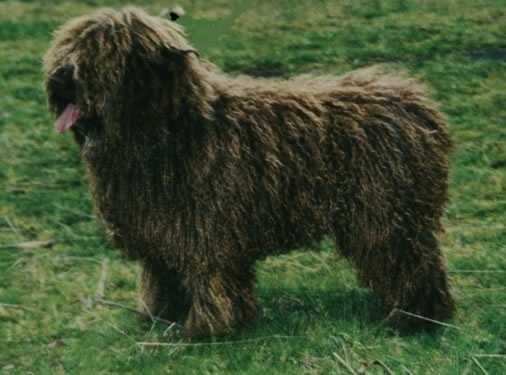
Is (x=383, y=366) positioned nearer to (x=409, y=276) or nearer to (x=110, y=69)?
(x=409, y=276)

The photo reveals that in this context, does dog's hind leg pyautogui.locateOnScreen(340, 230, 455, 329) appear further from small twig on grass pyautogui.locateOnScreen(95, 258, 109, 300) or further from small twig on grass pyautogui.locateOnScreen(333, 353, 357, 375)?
small twig on grass pyautogui.locateOnScreen(95, 258, 109, 300)

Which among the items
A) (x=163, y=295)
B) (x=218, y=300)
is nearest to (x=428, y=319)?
(x=218, y=300)

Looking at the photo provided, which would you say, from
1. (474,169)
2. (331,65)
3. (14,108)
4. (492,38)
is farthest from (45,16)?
(474,169)

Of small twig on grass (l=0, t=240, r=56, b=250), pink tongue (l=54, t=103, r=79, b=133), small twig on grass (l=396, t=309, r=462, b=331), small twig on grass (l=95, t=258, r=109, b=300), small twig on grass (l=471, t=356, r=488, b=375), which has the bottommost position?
small twig on grass (l=0, t=240, r=56, b=250)

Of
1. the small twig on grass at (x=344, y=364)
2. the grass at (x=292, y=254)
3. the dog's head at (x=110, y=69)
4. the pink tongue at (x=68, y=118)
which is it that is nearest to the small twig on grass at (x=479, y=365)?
the grass at (x=292, y=254)

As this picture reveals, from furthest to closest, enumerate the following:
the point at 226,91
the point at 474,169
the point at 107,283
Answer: the point at 474,169 < the point at 107,283 < the point at 226,91

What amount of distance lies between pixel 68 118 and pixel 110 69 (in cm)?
27

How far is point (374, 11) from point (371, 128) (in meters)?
5.58

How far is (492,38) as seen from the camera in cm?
979

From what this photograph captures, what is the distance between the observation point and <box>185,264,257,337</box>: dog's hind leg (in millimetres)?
5082

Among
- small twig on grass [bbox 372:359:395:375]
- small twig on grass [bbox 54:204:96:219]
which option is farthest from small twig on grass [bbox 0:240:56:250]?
small twig on grass [bbox 372:359:395:375]

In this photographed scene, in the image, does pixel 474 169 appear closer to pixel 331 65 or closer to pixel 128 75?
pixel 331 65

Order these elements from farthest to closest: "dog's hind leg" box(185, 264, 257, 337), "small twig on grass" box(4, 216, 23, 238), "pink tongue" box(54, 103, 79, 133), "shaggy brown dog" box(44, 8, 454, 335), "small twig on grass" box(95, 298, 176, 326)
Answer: "small twig on grass" box(4, 216, 23, 238) → "small twig on grass" box(95, 298, 176, 326) → "dog's hind leg" box(185, 264, 257, 337) → "shaggy brown dog" box(44, 8, 454, 335) → "pink tongue" box(54, 103, 79, 133)

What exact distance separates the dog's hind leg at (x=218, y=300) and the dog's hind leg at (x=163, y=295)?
26 cm
